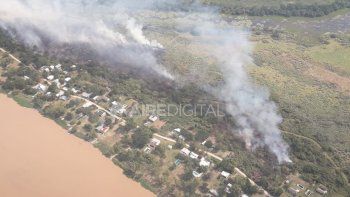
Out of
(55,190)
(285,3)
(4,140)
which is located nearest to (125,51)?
(4,140)

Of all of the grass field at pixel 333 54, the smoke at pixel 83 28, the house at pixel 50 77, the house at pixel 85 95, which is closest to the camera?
the house at pixel 85 95

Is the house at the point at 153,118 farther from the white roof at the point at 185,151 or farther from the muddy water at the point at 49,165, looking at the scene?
the muddy water at the point at 49,165

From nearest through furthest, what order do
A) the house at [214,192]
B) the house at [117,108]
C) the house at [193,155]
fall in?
the house at [214,192], the house at [193,155], the house at [117,108]

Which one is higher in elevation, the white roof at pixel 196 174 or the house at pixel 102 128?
the house at pixel 102 128

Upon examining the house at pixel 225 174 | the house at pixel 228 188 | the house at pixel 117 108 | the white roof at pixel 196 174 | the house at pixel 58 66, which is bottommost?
the house at pixel 228 188

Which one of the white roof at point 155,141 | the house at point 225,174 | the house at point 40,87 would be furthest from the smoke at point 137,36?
the house at point 40,87

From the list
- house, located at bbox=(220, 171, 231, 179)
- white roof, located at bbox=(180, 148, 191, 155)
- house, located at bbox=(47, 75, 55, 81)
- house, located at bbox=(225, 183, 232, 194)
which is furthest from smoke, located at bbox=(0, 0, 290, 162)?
house, located at bbox=(47, 75, 55, 81)

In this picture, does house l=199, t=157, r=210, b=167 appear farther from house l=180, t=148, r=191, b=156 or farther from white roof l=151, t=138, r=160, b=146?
white roof l=151, t=138, r=160, b=146
